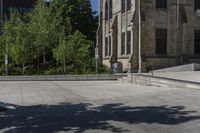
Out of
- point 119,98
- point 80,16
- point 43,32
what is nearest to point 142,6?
point 43,32

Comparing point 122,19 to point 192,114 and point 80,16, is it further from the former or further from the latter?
point 192,114

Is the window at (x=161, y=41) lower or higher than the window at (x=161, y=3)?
lower

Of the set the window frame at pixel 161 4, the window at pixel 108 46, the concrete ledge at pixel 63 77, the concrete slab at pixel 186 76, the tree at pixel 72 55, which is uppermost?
the window frame at pixel 161 4

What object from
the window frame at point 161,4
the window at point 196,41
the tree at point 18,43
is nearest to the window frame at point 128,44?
the window frame at point 161,4

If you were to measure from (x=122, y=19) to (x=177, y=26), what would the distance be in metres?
6.06

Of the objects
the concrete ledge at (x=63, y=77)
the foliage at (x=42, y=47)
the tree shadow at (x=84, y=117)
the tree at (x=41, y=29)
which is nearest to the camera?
the tree shadow at (x=84, y=117)

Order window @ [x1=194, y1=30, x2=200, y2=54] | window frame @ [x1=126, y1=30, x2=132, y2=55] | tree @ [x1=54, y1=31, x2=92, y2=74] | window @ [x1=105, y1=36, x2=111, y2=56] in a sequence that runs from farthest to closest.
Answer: window @ [x1=105, y1=36, x2=111, y2=56] < window frame @ [x1=126, y1=30, x2=132, y2=55] < window @ [x1=194, y1=30, x2=200, y2=54] < tree @ [x1=54, y1=31, x2=92, y2=74]

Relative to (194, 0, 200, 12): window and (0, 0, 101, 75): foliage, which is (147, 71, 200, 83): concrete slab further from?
(194, 0, 200, 12): window

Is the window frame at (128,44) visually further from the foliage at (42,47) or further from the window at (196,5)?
the window at (196,5)

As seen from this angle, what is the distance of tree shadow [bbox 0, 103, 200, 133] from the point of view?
38.8ft

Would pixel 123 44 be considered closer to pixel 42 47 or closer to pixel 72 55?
pixel 72 55

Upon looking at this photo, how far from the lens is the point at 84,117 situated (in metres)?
13.2

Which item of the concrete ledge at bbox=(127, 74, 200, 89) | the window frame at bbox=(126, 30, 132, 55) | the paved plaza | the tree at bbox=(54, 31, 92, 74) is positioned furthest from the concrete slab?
the window frame at bbox=(126, 30, 132, 55)

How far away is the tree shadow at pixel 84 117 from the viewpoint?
11836 millimetres
